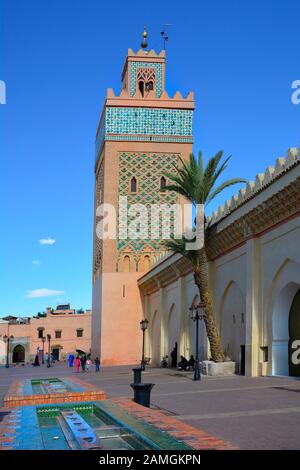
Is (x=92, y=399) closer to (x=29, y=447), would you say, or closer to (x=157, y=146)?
(x=29, y=447)

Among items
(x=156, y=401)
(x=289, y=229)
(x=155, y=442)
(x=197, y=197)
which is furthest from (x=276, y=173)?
(x=155, y=442)

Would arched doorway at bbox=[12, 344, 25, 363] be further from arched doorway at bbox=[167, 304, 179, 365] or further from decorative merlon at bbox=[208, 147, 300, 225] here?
decorative merlon at bbox=[208, 147, 300, 225]

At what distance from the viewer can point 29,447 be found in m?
5.77

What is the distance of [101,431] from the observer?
23.5ft

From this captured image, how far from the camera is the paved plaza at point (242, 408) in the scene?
662 centimetres

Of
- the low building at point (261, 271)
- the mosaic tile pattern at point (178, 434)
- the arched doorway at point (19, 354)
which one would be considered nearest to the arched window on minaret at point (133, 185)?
the low building at point (261, 271)

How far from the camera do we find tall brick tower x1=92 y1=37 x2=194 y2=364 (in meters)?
33.0

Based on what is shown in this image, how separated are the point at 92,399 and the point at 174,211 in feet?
75.9

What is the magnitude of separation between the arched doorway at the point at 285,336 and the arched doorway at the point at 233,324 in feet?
6.09

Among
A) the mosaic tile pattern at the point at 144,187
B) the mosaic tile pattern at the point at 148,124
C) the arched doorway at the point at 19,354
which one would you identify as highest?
the mosaic tile pattern at the point at 148,124

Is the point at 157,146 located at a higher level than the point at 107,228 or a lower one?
higher

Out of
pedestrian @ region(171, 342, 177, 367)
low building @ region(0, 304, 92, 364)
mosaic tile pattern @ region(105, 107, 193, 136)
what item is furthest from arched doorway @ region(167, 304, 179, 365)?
low building @ region(0, 304, 92, 364)

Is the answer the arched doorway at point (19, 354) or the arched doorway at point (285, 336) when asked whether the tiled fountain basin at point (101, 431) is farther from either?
the arched doorway at point (19, 354)

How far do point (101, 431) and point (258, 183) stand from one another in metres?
10.6
